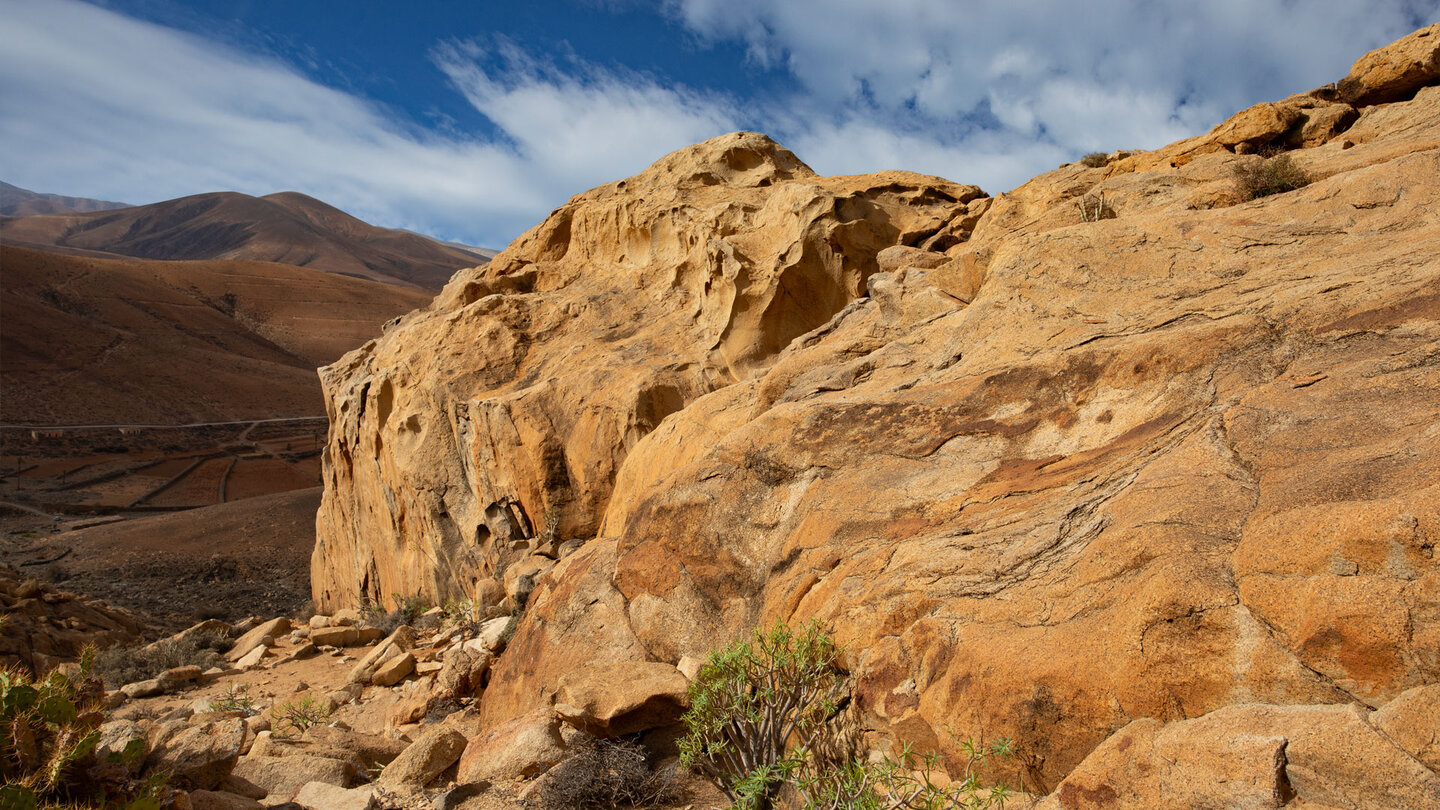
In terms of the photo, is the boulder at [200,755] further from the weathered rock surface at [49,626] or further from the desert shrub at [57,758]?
the weathered rock surface at [49,626]

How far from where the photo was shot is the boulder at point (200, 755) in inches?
158

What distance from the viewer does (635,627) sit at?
5.61m

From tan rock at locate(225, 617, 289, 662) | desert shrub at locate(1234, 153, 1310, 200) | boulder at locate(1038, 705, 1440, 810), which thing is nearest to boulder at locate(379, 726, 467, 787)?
boulder at locate(1038, 705, 1440, 810)

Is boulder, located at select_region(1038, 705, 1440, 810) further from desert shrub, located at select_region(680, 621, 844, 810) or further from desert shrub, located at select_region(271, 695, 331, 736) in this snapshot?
desert shrub, located at select_region(271, 695, 331, 736)

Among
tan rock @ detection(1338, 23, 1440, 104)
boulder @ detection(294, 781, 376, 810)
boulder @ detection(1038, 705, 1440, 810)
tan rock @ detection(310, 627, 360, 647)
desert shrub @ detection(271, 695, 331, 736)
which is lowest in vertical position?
tan rock @ detection(310, 627, 360, 647)

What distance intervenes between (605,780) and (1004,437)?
3.09 metres

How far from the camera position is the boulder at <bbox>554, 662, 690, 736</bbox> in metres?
4.71

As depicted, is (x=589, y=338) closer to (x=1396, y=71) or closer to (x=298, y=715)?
(x=298, y=715)

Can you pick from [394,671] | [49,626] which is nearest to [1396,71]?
[394,671]

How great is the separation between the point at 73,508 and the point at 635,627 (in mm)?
36232

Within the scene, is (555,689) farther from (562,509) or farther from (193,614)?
(193,614)

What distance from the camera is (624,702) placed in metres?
4.74

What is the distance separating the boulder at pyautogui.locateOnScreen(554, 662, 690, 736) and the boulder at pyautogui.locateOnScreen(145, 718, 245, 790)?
177 cm

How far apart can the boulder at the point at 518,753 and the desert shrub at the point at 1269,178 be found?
7023 millimetres
